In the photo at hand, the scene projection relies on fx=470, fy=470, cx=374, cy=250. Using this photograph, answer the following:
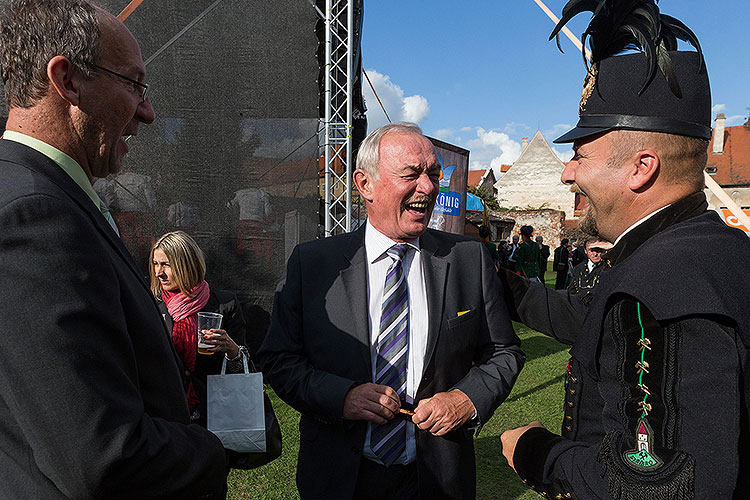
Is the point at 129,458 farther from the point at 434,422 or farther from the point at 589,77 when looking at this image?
the point at 589,77

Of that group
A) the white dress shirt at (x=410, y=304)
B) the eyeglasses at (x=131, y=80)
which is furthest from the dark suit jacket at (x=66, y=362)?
the white dress shirt at (x=410, y=304)

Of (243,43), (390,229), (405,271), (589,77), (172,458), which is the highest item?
(243,43)

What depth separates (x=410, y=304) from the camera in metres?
2.06

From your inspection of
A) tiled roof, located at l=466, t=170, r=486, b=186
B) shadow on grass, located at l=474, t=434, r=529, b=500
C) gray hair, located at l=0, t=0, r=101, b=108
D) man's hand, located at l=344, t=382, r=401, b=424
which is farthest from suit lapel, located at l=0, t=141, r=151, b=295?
tiled roof, located at l=466, t=170, r=486, b=186

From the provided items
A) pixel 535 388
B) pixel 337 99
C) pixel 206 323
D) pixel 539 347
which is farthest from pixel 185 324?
pixel 539 347

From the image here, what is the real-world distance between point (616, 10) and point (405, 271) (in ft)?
4.06

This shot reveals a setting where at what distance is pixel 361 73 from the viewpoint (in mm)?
7371

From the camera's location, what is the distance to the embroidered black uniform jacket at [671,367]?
98cm

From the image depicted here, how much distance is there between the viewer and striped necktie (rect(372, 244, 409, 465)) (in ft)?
6.21

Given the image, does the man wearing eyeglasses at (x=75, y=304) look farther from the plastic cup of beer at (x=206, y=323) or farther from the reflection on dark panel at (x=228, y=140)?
the reflection on dark panel at (x=228, y=140)

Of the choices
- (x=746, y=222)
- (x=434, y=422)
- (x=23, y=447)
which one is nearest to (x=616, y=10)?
(x=434, y=422)

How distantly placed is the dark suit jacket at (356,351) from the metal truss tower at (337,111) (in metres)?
4.15

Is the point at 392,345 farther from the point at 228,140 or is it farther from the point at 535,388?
the point at 535,388

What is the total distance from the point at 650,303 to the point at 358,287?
121 centimetres
